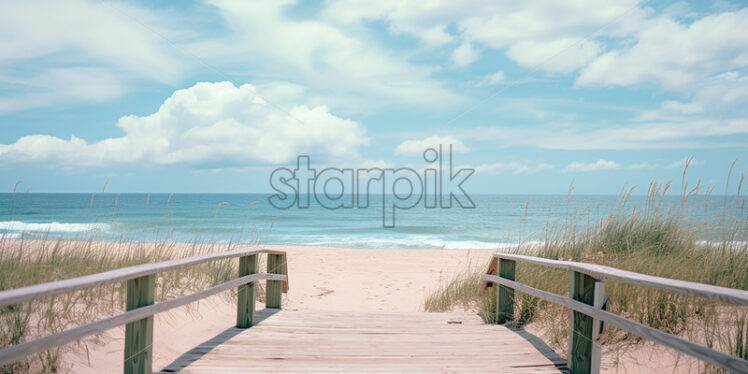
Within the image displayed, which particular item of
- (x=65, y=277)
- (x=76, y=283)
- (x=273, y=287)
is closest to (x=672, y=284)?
(x=76, y=283)

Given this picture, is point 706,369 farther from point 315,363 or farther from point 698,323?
point 315,363

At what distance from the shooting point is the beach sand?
11.6ft

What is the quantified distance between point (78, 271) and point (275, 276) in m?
2.00

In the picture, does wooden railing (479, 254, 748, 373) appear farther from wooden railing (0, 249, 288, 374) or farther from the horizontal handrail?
wooden railing (0, 249, 288, 374)

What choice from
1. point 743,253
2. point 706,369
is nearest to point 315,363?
point 706,369

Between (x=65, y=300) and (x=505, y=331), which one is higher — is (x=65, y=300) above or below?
above

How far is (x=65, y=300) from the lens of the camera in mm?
3916

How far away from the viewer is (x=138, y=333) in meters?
2.74

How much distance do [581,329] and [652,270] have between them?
183 cm

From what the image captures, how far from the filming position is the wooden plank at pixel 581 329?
3.09 metres

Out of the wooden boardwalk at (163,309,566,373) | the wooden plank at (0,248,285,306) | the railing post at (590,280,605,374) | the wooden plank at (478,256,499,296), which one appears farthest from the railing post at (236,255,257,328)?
the railing post at (590,280,605,374)

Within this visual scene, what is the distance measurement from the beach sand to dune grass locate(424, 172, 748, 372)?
350 millimetres

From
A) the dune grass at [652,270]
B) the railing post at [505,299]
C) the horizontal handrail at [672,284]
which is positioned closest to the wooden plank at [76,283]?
the horizontal handrail at [672,284]

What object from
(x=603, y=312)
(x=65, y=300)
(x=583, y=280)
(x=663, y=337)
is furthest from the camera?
(x=65, y=300)
